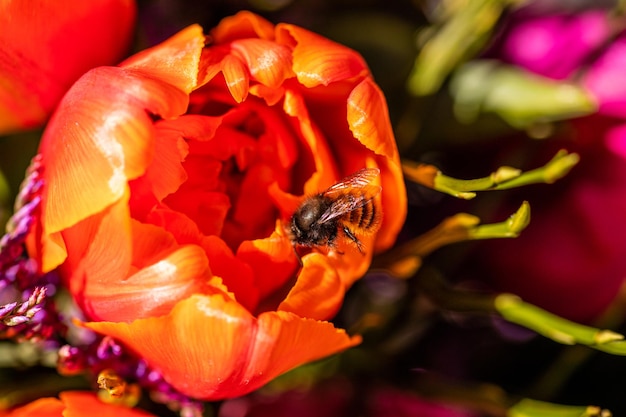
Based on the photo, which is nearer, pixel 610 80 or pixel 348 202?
pixel 348 202

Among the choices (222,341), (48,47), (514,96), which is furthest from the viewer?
(514,96)

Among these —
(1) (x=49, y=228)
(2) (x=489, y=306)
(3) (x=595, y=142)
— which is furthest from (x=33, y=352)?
(3) (x=595, y=142)

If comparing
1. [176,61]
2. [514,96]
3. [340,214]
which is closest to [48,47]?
[176,61]

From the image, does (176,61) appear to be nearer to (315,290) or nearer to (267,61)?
(267,61)

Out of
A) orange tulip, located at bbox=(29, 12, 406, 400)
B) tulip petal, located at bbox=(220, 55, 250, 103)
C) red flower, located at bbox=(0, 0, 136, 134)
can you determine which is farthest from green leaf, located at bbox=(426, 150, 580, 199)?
red flower, located at bbox=(0, 0, 136, 134)

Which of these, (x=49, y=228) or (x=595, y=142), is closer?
(x=49, y=228)

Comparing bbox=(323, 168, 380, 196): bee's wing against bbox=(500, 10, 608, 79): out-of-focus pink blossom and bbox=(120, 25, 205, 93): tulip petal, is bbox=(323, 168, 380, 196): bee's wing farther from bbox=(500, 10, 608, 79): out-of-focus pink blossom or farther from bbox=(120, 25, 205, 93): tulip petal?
bbox=(500, 10, 608, 79): out-of-focus pink blossom

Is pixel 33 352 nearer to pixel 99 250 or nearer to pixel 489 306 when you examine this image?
pixel 99 250

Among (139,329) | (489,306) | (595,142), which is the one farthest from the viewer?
(595,142)
